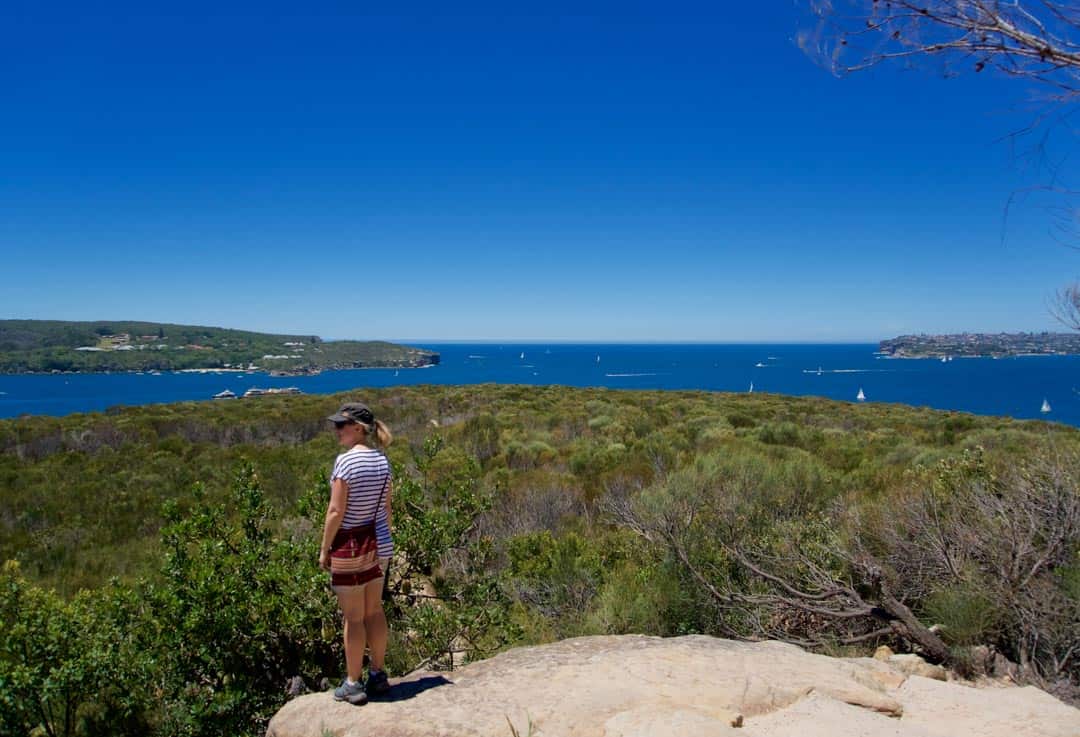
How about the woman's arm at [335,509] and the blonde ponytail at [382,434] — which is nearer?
the woman's arm at [335,509]

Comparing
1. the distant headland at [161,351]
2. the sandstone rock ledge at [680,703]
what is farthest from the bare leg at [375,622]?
the distant headland at [161,351]

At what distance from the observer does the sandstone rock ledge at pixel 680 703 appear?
3594 millimetres

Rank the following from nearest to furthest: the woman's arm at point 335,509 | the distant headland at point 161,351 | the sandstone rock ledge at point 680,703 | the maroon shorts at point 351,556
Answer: the sandstone rock ledge at point 680,703 → the woman's arm at point 335,509 → the maroon shorts at point 351,556 → the distant headland at point 161,351

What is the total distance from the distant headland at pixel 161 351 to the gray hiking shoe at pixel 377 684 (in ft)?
303

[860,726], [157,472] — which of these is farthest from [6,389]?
[860,726]

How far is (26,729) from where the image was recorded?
435cm

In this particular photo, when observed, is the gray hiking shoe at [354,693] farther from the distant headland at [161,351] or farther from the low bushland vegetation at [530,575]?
the distant headland at [161,351]

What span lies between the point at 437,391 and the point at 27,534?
911 inches

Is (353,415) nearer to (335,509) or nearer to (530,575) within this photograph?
(335,509)

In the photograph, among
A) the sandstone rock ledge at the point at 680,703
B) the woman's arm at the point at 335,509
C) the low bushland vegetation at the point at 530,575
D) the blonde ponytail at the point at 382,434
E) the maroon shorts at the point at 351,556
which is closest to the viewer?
the sandstone rock ledge at the point at 680,703

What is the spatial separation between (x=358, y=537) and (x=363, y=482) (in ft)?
1.24

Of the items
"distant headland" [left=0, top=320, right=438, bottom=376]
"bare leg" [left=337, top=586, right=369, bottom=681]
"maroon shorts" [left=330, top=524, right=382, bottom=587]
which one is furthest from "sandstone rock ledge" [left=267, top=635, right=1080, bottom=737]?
"distant headland" [left=0, top=320, right=438, bottom=376]

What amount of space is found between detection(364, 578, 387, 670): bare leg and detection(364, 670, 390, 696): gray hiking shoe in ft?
0.15

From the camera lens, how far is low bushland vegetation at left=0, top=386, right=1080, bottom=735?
4578mm
